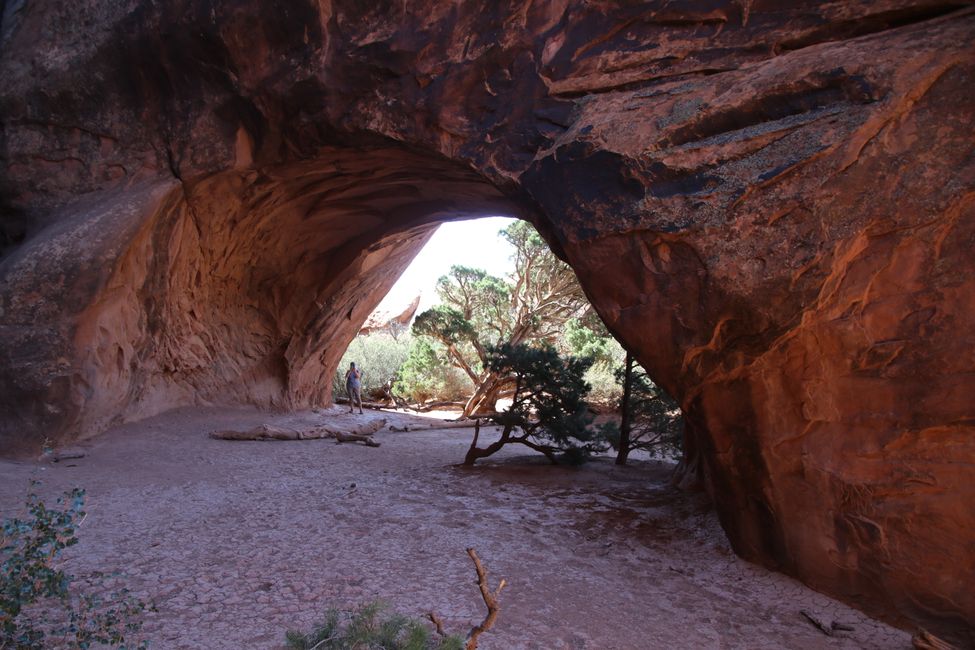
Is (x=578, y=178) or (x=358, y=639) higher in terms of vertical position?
(x=578, y=178)

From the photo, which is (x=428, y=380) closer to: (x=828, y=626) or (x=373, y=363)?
(x=373, y=363)

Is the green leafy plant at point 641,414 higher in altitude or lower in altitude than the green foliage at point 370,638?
higher

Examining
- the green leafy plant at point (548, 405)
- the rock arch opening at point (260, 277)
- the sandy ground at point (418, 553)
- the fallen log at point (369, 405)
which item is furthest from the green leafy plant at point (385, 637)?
the fallen log at point (369, 405)

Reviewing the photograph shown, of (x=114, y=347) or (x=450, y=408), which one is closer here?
(x=114, y=347)

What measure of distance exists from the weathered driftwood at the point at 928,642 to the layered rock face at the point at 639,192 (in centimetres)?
49

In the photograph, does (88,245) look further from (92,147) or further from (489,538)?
(489,538)

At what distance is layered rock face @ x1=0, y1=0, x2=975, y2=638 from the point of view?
4316 millimetres

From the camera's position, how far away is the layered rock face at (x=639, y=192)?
4316 mm

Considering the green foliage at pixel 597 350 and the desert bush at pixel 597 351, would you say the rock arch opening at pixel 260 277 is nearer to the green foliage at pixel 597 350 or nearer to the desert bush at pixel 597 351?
the green foliage at pixel 597 350

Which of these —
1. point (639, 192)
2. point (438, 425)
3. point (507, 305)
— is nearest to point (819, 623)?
point (639, 192)

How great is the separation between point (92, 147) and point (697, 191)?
27.9ft

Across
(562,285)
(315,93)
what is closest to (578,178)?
(315,93)

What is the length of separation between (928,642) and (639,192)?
11.7 ft

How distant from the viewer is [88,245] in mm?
8148
